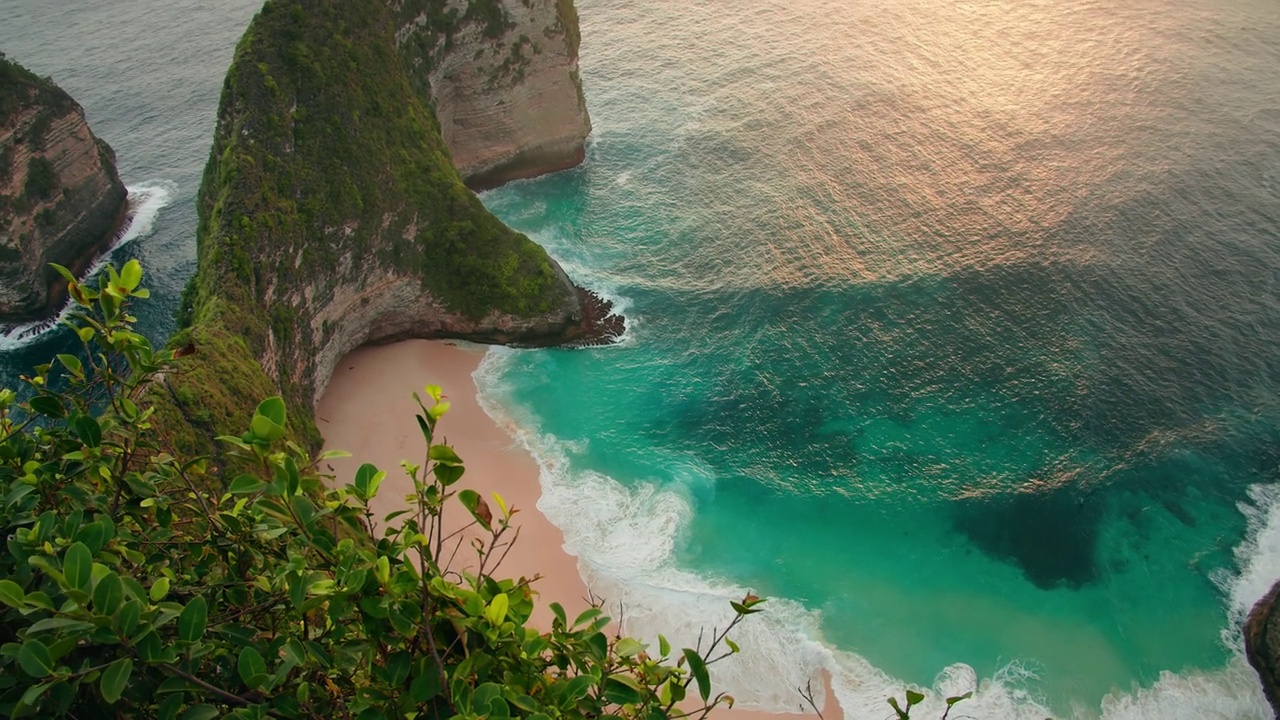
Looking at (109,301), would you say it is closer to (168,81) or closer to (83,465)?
(83,465)

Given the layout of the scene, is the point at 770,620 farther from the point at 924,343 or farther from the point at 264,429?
the point at 264,429

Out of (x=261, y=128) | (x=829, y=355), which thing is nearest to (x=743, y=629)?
(x=829, y=355)

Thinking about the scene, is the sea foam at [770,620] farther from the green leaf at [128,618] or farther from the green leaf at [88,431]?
the green leaf at [128,618]

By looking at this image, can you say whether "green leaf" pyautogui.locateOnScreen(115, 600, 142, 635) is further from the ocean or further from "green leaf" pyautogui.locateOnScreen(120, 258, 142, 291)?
the ocean

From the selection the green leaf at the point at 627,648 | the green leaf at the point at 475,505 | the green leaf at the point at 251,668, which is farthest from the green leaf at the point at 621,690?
the green leaf at the point at 251,668

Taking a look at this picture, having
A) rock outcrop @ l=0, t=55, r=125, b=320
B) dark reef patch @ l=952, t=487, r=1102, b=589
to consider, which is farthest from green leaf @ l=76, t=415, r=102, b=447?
rock outcrop @ l=0, t=55, r=125, b=320

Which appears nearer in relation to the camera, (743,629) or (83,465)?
(83,465)
